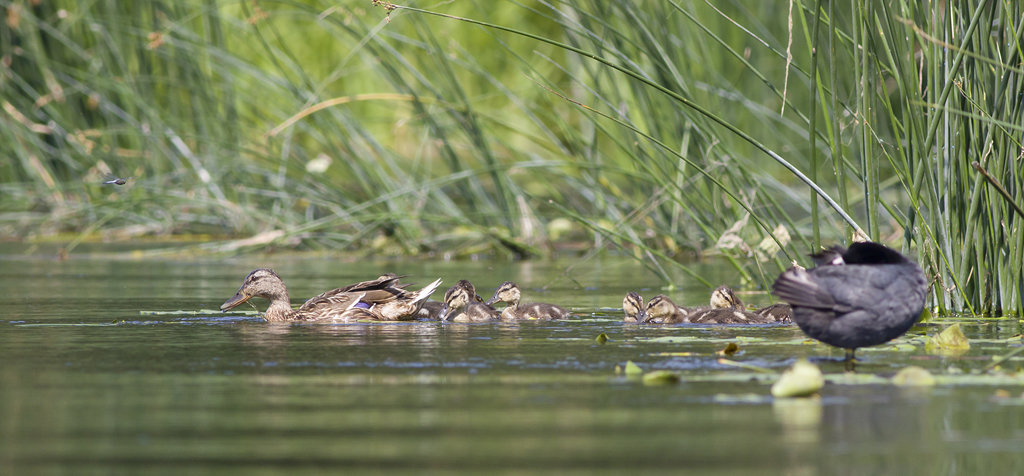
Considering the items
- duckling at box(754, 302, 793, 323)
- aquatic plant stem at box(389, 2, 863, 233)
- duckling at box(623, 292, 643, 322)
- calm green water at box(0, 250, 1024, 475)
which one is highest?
aquatic plant stem at box(389, 2, 863, 233)

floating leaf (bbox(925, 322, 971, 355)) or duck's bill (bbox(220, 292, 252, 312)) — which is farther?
duck's bill (bbox(220, 292, 252, 312))

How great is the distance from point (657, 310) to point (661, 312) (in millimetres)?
20

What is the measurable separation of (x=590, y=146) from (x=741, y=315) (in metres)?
4.19

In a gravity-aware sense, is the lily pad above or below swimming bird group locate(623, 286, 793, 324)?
below

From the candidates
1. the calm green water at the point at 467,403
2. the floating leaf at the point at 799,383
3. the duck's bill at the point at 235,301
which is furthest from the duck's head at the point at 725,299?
the floating leaf at the point at 799,383

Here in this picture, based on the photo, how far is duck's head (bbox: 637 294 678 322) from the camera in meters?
6.41

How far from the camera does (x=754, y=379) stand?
4438 mm

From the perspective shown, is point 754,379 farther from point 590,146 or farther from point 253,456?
point 590,146

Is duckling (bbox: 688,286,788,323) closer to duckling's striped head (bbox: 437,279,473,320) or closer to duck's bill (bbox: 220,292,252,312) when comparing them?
duckling's striped head (bbox: 437,279,473,320)

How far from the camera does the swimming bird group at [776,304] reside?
4727 millimetres

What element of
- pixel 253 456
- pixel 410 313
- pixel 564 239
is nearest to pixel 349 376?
pixel 253 456

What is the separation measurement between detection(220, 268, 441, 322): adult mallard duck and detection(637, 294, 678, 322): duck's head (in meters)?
1.02

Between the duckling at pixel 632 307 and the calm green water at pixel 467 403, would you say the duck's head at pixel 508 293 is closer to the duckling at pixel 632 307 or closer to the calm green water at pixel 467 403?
the calm green water at pixel 467 403

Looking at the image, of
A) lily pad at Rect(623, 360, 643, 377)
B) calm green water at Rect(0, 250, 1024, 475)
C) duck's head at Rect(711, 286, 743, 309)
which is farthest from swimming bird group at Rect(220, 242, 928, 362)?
lily pad at Rect(623, 360, 643, 377)
